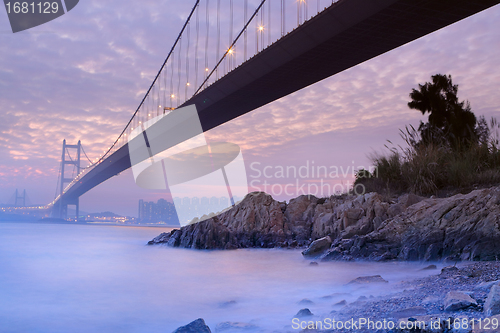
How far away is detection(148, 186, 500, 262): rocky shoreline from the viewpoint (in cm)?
407

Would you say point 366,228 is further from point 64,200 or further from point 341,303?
point 64,200

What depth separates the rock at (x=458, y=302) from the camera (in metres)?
1.71

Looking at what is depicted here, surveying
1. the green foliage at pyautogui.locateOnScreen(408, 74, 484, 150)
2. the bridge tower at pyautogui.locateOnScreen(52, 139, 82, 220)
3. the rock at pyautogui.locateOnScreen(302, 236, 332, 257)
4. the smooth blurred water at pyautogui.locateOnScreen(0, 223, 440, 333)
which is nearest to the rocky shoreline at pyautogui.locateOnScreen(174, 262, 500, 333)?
the smooth blurred water at pyautogui.locateOnScreen(0, 223, 440, 333)

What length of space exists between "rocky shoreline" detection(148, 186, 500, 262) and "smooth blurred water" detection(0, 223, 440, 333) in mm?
467

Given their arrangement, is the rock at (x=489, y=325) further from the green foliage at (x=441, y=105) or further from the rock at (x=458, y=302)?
the green foliage at (x=441, y=105)

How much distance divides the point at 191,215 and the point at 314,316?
737cm

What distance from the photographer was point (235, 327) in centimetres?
238

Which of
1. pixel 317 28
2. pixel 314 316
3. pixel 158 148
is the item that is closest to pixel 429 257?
pixel 314 316

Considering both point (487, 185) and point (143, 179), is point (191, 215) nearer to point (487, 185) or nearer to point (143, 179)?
point (143, 179)

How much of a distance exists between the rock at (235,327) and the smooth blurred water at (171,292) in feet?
0.40

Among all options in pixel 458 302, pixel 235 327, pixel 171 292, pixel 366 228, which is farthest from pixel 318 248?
pixel 458 302

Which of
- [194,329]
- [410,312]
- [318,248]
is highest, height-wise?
[410,312]

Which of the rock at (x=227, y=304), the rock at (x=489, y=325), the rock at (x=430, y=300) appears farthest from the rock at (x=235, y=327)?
the rock at (x=489, y=325)

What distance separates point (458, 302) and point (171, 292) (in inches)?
122
